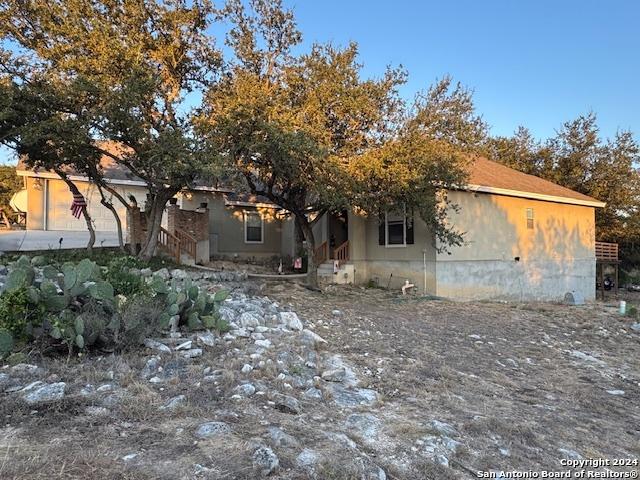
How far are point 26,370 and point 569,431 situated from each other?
4.80m

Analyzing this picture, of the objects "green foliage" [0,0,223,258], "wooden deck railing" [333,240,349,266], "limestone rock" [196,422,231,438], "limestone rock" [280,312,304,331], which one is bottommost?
"limestone rock" [196,422,231,438]

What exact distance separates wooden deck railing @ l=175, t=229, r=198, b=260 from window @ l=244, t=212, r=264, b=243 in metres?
4.90

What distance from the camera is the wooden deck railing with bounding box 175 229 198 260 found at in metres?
15.7

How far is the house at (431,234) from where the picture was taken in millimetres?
15938

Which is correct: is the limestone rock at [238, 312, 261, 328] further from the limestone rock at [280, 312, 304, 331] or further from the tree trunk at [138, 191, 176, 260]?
the tree trunk at [138, 191, 176, 260]

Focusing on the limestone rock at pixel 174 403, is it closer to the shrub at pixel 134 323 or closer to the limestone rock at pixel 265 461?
the limestone rock at pixel 265 461

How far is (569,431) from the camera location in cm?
418

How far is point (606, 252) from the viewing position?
79.0 ft

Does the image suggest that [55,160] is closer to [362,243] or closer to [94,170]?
[94,170]

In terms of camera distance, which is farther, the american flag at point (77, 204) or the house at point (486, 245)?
the house at point (486, 245)

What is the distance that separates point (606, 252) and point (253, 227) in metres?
17.8

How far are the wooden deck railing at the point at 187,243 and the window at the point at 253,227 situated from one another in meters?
4.90

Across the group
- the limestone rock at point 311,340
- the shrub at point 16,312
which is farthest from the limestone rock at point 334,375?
the shrub at point 16,312

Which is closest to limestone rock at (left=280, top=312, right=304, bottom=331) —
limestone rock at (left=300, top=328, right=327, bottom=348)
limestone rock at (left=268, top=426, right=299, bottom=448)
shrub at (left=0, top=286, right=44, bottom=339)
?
limestone rock at (left=300, top=328, right=327, bottom=348)
